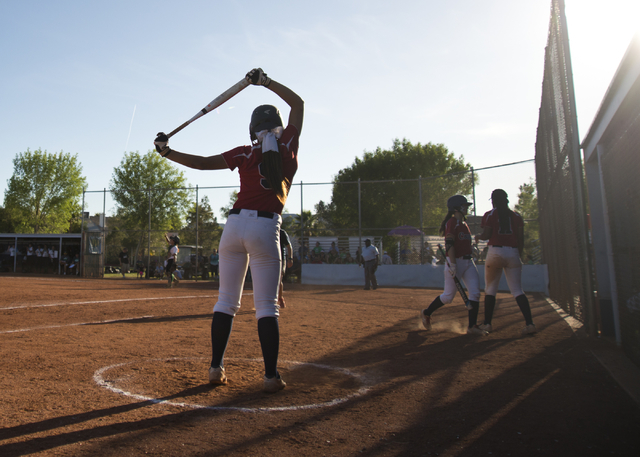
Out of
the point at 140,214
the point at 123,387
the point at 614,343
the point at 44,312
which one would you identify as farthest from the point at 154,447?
the point at 140,214

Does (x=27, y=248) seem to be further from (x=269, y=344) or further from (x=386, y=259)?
(x=269, y=344)

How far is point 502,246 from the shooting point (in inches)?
252

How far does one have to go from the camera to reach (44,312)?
7.85 meters

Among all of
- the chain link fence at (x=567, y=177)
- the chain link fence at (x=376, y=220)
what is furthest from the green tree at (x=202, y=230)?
the chain link fence at (x=567, y=177)

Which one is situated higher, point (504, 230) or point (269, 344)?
point (504, 230)

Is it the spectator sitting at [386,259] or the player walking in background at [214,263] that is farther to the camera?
the player walking in background at [214,263]

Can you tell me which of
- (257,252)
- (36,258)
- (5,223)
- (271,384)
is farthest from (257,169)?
(5,223)

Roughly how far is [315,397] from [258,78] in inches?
96.1

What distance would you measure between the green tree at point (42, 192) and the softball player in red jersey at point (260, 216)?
45416mm

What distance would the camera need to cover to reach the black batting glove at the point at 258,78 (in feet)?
11.7

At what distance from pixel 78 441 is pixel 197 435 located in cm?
58

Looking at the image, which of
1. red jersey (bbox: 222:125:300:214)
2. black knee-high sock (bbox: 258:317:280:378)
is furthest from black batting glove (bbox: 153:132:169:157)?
black knee-high sock (bbox: 258:317:280:378)

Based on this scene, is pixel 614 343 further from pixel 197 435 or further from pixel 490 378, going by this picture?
pixel 197 435

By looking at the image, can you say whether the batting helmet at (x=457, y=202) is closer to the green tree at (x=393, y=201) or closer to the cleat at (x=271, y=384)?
the cleat at (x=271, y=384)
